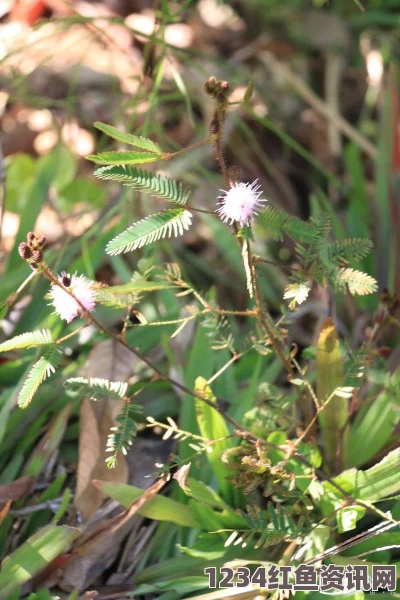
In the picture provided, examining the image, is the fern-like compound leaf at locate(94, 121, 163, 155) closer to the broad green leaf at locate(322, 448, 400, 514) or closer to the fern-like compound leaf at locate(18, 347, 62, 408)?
the fern-like compound leaf at locate(18, 347, 62, 408)

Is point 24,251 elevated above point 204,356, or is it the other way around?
point 24,251

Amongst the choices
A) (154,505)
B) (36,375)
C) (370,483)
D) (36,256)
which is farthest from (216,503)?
(36,256)

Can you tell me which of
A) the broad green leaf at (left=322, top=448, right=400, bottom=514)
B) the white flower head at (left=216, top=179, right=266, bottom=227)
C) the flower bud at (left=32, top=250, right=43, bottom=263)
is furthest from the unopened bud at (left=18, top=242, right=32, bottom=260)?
the broad green leaf at (left=322, top=448, right=400, bottom=514)

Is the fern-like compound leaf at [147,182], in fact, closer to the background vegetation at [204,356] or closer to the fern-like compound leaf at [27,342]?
the background vegetation at [204,356]

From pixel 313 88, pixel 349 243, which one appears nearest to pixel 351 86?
pixel 313 88

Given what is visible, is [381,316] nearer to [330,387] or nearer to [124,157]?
[330,387]

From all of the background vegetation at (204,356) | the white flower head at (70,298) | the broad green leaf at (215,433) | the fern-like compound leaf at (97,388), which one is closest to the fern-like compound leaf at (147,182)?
the background vegetation at (204,356)

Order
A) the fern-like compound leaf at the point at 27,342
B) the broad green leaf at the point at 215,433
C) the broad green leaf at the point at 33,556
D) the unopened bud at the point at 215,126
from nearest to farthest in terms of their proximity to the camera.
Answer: the unopened bud at the point at 215,126, the fern-like compound leaf at the point at 27,342, the broad green leaf at the point at 33,556, the broad green leaf at the point at 215,433
